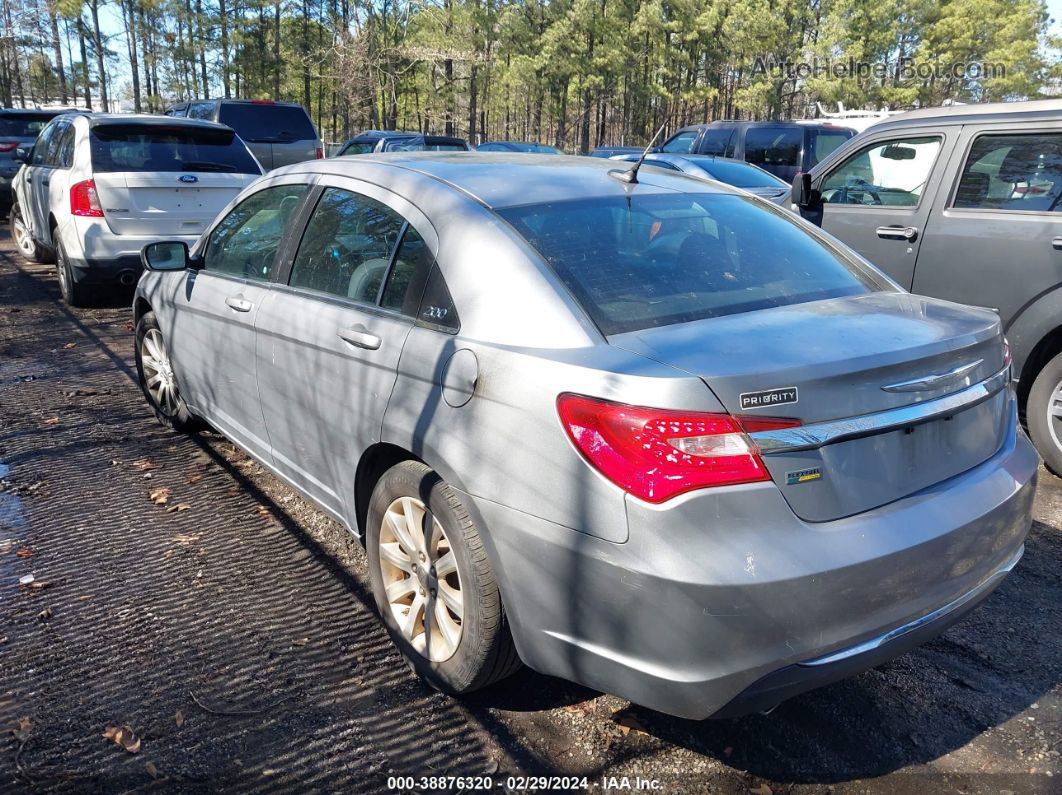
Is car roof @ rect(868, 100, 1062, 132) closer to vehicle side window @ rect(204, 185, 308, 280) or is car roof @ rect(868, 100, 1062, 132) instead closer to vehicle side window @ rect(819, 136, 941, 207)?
vehicle side window @ rect(819, 136, 941, 207)

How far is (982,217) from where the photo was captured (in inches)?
207

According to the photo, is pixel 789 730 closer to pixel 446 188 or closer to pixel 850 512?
pixel 850 512

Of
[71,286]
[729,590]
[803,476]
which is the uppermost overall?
[803,476]

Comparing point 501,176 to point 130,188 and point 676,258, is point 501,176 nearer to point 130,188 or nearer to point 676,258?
point 676,258

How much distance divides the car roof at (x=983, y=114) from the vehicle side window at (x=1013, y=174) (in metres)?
0.11

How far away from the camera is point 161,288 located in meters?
5.03

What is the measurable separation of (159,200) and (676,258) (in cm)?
660

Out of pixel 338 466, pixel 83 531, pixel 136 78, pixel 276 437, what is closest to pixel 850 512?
pixel 338 466

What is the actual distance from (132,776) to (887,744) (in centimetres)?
226

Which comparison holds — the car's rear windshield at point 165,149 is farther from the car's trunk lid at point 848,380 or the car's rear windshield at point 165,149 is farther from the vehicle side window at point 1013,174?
the car's trunk lid at point 848,380

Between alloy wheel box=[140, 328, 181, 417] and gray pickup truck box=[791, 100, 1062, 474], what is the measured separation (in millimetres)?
4364

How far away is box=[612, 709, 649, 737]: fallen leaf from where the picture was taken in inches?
111

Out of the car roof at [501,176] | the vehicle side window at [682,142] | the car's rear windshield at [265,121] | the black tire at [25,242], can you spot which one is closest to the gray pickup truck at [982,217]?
the car roof at [501,176]

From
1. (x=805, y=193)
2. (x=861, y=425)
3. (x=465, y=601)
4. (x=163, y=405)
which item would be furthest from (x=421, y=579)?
(x=805, y=193)
